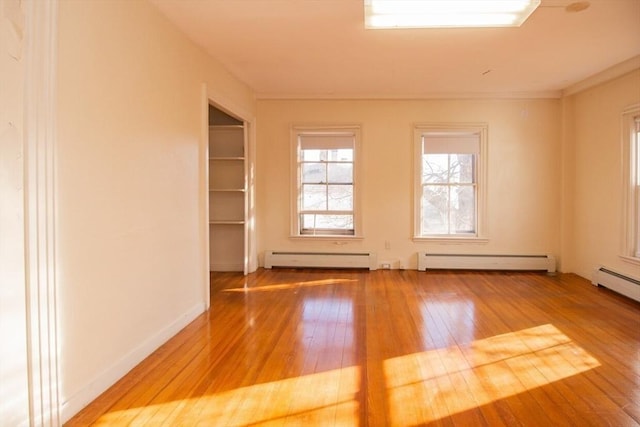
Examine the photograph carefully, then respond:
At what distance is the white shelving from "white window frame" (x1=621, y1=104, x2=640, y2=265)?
183 inches

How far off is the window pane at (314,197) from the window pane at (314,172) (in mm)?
90

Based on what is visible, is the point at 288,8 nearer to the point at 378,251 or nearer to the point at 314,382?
the point at 314,382

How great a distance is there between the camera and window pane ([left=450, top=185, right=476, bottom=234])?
6109mm

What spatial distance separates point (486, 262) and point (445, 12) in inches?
158

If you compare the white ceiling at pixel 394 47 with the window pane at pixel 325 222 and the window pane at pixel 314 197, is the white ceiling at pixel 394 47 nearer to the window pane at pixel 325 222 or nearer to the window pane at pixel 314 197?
the window pane at pixel 314 197

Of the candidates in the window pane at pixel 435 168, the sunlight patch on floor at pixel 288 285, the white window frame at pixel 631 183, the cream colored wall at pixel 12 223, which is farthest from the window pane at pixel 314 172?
the cream colored wall at pixel 12 223

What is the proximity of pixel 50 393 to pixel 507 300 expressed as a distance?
416 centimetres

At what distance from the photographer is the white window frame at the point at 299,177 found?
20.0 feet

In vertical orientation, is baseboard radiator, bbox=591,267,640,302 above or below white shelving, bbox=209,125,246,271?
below

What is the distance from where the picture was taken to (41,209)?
1.93 metres

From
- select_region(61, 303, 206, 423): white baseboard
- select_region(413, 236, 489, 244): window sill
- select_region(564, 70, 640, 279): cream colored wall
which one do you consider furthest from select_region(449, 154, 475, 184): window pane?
select_region(61, 303, 206, 423): white baseboard

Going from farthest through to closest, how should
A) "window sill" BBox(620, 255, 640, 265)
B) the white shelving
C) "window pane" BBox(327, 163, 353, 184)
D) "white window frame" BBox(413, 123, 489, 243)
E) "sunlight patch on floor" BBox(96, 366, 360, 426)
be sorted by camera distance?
"window pane" BBox(327, 163, 353, 184), "white window frame" BBox(413, 123, 489, 243), the white shelving, "window sill" BBox(620, 255, 640, 265), "sunlight patch on floor" BBox(96, 366, 360, 426)

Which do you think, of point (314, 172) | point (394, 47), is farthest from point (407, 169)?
point (394, 47)

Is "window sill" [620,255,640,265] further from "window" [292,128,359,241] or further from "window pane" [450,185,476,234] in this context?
"window" [292,128,359,241]
